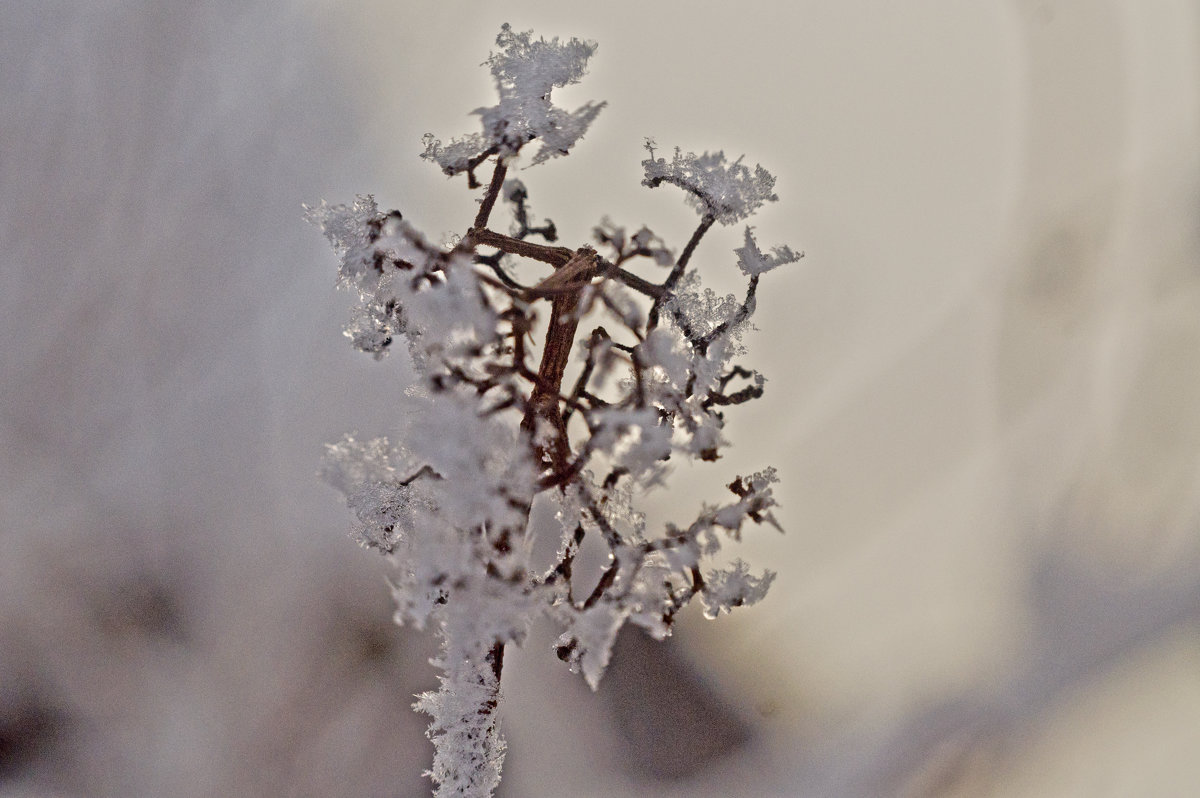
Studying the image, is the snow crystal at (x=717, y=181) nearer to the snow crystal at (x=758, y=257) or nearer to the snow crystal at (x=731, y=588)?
the snow crystal at (x=758, y=257)

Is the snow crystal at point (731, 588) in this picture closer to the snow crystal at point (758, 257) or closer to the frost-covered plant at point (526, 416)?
the frost-covered plant at point (526, 416)

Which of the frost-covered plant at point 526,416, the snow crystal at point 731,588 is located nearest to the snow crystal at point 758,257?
the frost-covered plant at point 526,416

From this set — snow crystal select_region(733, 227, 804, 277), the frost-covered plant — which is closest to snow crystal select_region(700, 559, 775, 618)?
the frost-covered plant

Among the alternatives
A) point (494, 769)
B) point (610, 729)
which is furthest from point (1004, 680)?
point (494, 769)

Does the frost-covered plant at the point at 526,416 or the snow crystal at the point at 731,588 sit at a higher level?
the frost-covered plant at the point at 526,416

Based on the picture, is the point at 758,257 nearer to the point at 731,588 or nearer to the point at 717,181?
the point at 717,181

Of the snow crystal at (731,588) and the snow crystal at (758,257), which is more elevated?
the snow crystal at (758,257)

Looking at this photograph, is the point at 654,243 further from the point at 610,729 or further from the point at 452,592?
the point at 610,729

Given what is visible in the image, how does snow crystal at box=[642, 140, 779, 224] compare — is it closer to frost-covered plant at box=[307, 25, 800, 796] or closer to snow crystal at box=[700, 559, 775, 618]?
frost-covered plant at box=[307, 25, 800, 796]
